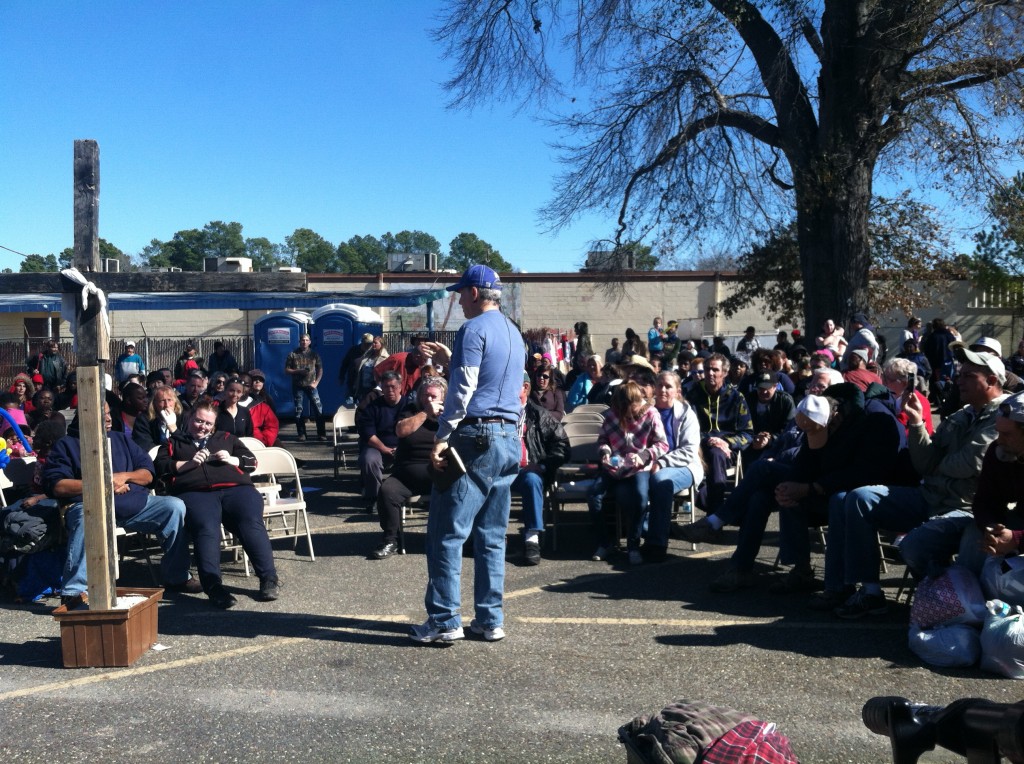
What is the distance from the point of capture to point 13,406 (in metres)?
11.0

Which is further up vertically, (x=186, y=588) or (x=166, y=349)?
(x=166, y=349)

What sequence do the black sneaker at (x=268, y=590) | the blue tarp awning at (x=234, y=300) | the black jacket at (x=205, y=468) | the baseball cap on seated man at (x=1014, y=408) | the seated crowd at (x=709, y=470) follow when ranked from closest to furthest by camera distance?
the baseball cap on seated man at (x=1014, y=408)
the seated crowd at (x=709, y=470)
the black sneaker at (x=268, y=590)
the black jacket at (x=205, y=468)
the blue tarp awning at (x=234, y=300)

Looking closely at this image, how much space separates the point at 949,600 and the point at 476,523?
2497mm

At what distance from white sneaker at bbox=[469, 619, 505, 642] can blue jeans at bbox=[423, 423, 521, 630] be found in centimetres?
2

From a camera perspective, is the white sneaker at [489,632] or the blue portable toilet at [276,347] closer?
the white sneaker at [489,632]

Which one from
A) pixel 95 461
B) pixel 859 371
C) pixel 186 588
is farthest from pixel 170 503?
pixel 859 371

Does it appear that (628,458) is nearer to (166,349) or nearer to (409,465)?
(409,465)

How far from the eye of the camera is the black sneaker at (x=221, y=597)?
6.35 meters

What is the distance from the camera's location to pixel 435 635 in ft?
17.8

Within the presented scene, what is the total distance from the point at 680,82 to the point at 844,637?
12.6 meters

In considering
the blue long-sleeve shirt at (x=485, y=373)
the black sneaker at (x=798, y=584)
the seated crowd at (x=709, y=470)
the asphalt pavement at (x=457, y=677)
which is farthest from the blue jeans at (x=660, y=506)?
the blue long-sleeve shirt at (x=485, y=373)

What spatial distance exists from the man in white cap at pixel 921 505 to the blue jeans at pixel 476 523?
6.73 feet

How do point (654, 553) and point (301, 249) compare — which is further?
point (301, 249)

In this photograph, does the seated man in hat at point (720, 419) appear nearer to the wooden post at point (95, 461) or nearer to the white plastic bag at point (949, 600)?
the white plastic bag at point (949, 600)
